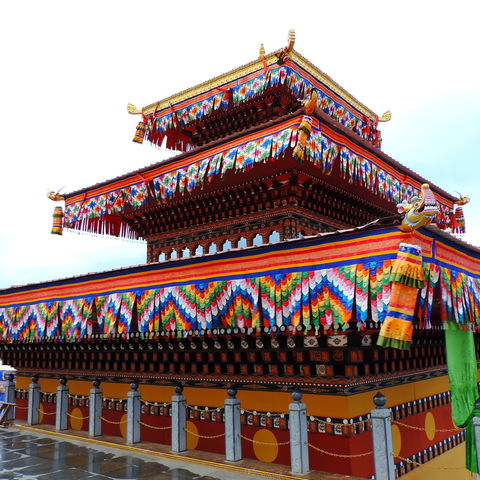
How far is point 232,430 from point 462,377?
14.4ft

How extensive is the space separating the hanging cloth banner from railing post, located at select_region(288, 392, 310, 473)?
2398 mm

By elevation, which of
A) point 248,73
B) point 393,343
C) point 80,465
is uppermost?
point 248,73

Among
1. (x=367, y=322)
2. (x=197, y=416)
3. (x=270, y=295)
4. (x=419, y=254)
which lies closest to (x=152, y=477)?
(x=197, y=416)

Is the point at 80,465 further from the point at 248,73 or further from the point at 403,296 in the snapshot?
the point at 248,73

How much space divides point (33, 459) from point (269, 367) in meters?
5.38

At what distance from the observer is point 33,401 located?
13.7 meters

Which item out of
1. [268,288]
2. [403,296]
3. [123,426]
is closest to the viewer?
[403,296]

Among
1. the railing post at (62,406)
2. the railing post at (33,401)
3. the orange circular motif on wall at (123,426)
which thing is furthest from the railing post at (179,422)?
the railing post at (33,401)

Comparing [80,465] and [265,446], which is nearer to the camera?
[265,446]

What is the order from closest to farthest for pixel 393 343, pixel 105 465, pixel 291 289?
pixel 393 343 < pixel 291 289 < pixel 105 465

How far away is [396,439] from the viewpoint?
902cm

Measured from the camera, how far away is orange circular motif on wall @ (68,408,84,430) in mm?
12625

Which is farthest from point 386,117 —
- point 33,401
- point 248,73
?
point 33,401

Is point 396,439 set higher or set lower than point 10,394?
lower
